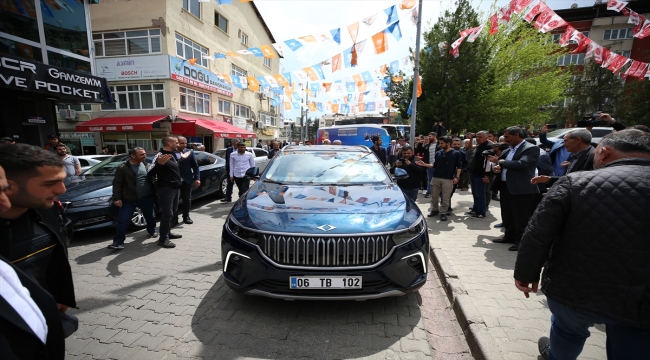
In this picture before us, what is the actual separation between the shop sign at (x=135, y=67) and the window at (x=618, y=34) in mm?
43248

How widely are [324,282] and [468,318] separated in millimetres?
1356

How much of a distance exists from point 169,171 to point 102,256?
1532mm

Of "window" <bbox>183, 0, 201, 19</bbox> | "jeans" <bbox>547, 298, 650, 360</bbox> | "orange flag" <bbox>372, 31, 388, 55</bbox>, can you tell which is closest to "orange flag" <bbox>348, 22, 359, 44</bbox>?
"orange flag" <bbox>372, 31, 388, 55</bbox>

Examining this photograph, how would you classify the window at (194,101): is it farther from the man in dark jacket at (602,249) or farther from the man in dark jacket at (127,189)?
the man in dark jacket at (602,249)

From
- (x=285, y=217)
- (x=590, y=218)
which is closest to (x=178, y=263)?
(x=285, y=217)

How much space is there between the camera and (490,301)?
2.91 metres

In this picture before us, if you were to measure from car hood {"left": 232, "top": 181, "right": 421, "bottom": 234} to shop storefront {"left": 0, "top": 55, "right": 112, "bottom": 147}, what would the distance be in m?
8.14

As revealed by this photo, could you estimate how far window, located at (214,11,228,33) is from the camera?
20992 mm

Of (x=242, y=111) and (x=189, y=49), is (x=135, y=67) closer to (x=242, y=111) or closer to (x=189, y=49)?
(x=189, y=49)

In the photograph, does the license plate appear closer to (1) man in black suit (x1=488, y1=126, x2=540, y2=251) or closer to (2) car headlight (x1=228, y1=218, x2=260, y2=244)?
(2) car headlight (x1=228, y1=218, x2=260, y2=244)

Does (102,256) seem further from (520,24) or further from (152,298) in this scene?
(520,24)

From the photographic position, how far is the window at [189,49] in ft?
57.0

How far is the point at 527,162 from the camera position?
4.16 metres

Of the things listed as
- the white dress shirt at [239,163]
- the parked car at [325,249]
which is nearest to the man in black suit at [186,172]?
the white dress shirt at [239,163]
